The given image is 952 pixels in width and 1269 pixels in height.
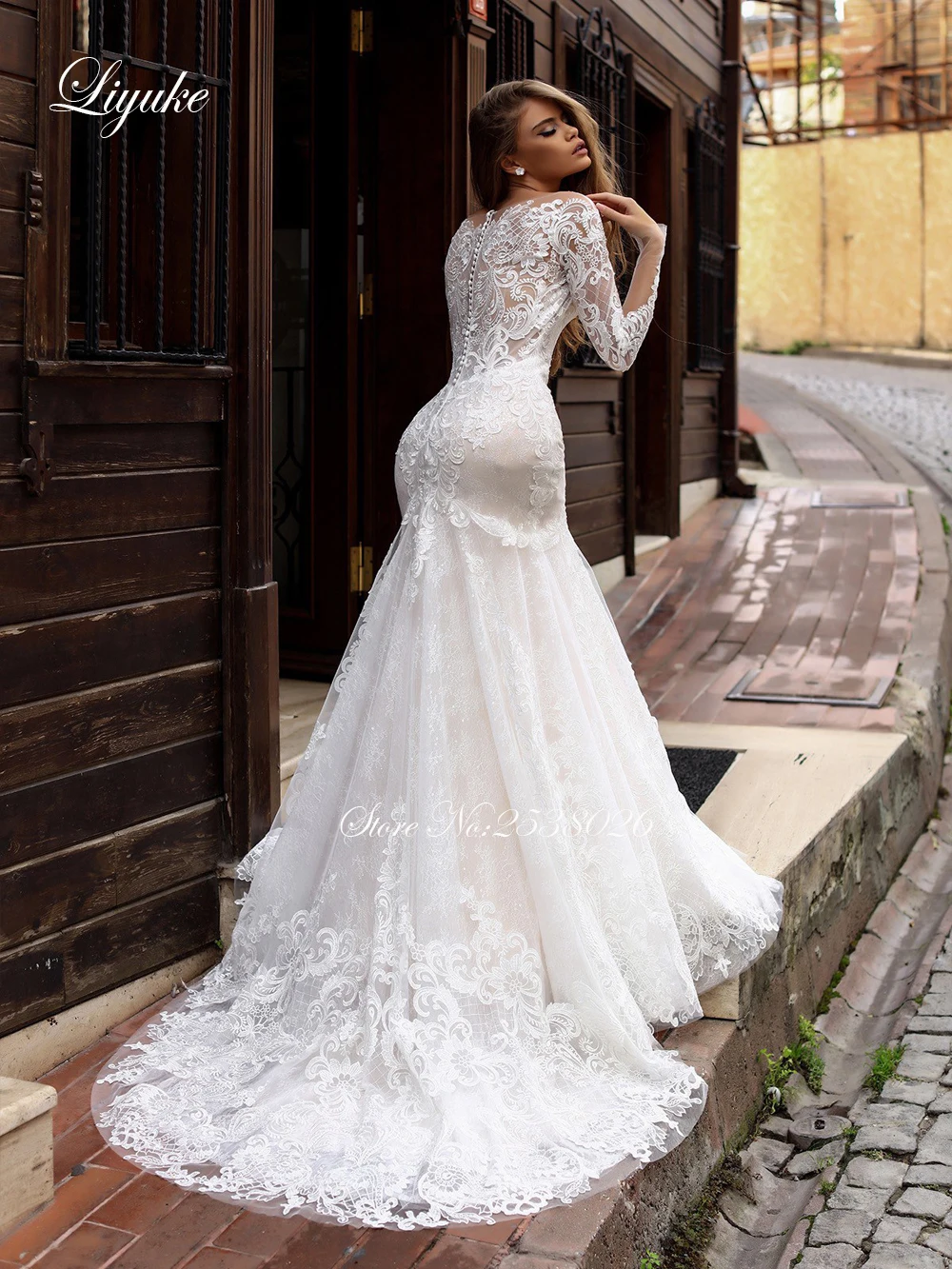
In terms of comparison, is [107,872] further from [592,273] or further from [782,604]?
[782,604]

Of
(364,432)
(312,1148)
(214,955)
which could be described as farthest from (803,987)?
(364,432)

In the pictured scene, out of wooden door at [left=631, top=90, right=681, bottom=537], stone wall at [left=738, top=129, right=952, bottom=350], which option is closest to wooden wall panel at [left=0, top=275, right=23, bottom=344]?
wooden door at [left=631, top=90, right=681, bottom=537]

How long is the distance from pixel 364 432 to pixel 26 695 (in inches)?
112

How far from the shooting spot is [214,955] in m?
3.64

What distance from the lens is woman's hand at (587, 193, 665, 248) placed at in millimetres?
3209

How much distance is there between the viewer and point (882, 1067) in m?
3.86

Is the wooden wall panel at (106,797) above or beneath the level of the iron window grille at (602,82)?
beneath

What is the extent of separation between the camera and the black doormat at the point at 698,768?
483 cm

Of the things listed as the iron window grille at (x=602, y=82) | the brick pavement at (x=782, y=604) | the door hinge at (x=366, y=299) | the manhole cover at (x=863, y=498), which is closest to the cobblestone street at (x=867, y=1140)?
the brick pavement at (x=782, y=604)

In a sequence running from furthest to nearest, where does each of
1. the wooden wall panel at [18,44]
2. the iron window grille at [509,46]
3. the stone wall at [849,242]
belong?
the stone wall at [849,242] → the iron window grille at [509,46] → the wooden wall panel at [18,44]

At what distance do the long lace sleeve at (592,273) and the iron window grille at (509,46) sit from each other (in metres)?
2.97

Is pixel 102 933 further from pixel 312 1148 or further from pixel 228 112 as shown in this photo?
pixel 228 112

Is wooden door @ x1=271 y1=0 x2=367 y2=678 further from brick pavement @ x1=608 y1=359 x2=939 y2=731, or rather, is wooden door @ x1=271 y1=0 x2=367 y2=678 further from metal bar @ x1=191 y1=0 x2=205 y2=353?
metal bar @ x1=191 y1=0 x2=205 y2=353

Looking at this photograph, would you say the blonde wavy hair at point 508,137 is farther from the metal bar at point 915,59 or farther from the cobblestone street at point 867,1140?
the metal bar at point 915,59
